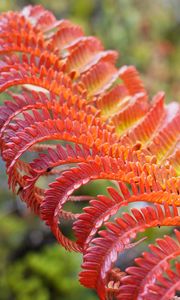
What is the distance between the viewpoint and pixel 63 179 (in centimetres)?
79

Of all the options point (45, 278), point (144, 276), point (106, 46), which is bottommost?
point (45, 278)

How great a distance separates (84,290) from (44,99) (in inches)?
76.1

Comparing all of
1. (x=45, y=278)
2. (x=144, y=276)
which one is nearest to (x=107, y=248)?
(x=144, y=276)

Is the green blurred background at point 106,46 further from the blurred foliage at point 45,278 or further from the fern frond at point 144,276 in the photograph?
the fern frond at point 144,276

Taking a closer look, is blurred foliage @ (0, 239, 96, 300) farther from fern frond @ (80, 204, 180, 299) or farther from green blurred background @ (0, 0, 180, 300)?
fern frond @ (80, 204, 180, 299)

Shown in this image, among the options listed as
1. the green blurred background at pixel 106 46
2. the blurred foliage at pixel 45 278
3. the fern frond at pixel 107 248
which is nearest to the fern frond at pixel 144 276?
the fern frond at pixel 107 248

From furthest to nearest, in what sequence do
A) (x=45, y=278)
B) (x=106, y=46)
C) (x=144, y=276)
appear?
(x=106, y=46) → (x=45, y=278) → (x=144, y=276)

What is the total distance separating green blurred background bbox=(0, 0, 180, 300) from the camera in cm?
271

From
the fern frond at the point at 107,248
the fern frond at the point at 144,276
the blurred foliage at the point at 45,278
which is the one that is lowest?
the blurred foliage at the point at 45,278

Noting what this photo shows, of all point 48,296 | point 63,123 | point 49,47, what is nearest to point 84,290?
point 48,296

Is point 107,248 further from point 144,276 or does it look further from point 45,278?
point 45,278

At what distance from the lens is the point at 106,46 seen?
3408 millimetres

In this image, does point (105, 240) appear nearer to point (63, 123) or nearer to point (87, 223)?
point (87, 223)

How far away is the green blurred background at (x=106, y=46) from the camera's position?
2.71m
